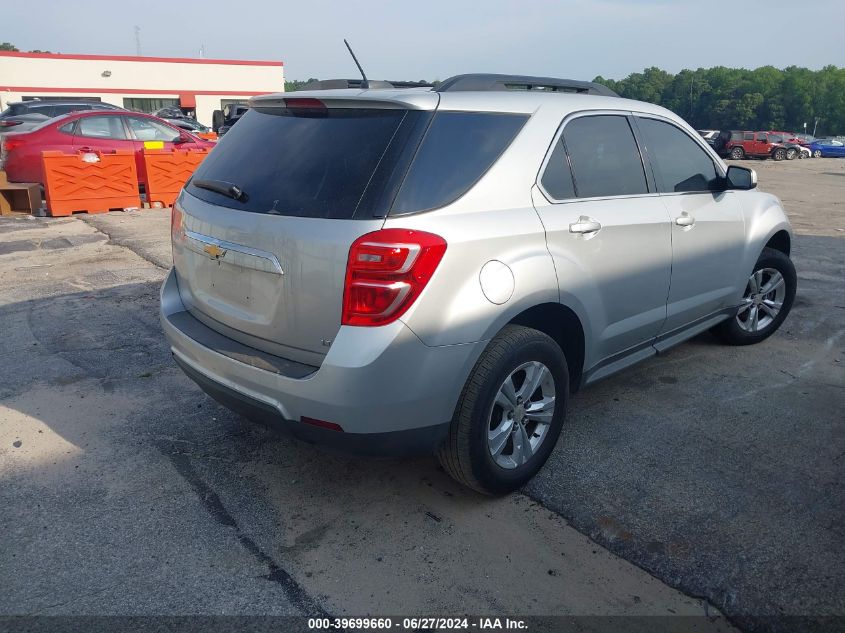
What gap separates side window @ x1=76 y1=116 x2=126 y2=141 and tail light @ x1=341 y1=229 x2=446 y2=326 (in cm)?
1132

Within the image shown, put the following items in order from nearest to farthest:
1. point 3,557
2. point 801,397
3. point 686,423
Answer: point 3,557 < point 686,423 < point 801,397

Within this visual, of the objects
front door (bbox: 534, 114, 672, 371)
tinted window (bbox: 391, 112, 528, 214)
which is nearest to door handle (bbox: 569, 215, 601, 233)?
front door (bbox: 534, 114, 672, 371)

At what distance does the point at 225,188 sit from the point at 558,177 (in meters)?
1.59

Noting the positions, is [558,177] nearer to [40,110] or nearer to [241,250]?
[241,250]

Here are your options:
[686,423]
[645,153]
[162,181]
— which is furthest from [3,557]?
[162,181]

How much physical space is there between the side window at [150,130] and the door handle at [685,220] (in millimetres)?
11265

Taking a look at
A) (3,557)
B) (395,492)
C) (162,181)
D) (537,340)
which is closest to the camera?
(3,557)

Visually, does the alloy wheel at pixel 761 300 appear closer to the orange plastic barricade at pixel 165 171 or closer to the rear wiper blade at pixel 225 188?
the rear wiper blade at pixel 225 188

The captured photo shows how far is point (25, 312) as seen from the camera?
234 inches

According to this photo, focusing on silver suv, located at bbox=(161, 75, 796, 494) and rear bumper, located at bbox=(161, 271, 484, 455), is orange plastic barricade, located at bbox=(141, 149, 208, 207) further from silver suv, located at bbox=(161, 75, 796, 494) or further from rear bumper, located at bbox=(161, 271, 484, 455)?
rear bumper, located at bbox=(161, 271, 484, 455)

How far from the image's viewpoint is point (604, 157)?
11.8 ft

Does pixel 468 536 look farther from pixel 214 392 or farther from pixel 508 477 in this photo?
pixel 214 392

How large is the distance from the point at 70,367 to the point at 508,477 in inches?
131

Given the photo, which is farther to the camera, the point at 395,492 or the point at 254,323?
the point at 395,492
